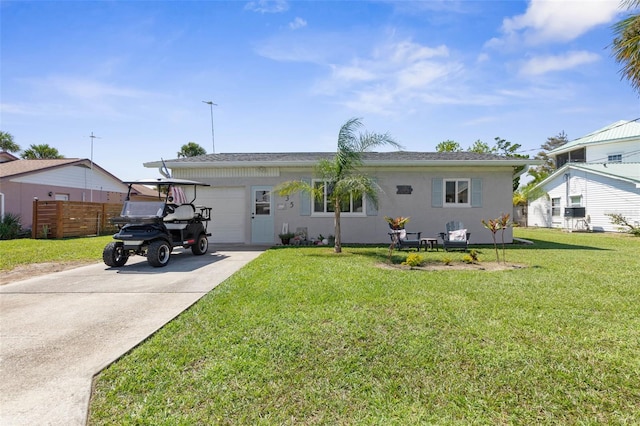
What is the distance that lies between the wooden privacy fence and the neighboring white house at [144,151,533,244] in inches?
247

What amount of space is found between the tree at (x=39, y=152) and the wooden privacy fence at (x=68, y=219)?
18.0 m

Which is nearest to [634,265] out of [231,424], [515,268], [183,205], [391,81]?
[515,268]

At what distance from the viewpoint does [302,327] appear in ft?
11.8

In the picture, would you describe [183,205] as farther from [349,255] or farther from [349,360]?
[349,360]

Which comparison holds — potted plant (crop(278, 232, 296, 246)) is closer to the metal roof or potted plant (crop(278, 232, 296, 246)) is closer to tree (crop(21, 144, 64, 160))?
the metal roof

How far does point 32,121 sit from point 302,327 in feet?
48.7

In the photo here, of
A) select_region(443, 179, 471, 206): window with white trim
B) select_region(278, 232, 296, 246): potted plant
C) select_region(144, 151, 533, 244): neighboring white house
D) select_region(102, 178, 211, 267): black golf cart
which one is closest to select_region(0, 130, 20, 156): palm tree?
select_region(144, 151, 533, 244): neighboring white house

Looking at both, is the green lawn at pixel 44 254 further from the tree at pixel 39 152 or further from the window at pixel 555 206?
the window at pixel 555 206

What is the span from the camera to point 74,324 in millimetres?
3881

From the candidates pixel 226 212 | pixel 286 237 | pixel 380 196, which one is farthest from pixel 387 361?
pixel 226 212

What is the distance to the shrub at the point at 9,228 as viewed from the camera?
1379cm

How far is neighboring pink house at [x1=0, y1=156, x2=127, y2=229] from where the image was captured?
630 inches

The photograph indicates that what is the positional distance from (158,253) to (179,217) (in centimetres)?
142

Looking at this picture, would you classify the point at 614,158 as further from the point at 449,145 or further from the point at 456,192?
the point at 456,192
